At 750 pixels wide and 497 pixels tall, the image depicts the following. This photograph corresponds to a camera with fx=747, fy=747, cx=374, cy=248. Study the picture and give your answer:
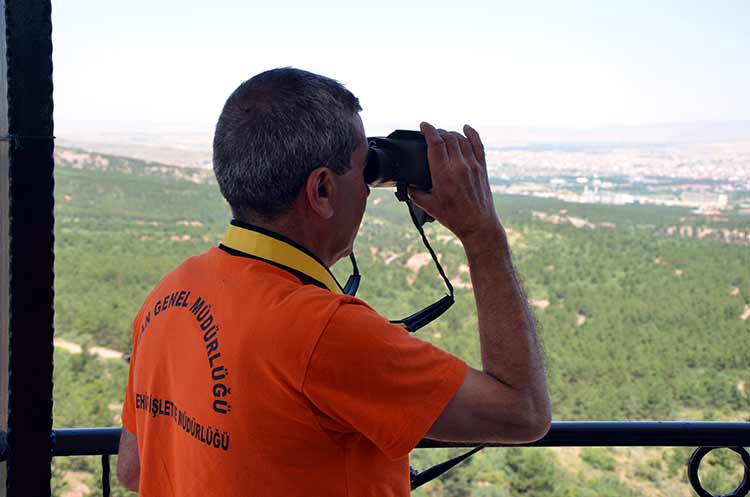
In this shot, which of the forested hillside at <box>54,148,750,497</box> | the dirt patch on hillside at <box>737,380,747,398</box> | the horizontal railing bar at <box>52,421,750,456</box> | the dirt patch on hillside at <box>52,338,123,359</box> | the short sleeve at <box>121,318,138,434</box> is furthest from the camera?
the dirt patch on hillside at <box>737,380,747,398</box>

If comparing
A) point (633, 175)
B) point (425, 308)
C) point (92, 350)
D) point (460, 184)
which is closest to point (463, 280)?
point (425, 308)

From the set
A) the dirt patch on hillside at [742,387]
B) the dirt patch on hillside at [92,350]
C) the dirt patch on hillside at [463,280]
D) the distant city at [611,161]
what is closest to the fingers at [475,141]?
the dirt patch on hillside at [463,280]

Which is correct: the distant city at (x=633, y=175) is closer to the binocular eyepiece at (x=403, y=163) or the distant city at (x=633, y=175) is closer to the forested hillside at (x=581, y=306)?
the forested hillside at (x=581, y=306)

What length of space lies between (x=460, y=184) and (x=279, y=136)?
0.22m

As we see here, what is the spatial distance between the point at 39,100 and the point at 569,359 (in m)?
12.0

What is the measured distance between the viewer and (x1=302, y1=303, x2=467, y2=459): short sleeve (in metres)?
0.71

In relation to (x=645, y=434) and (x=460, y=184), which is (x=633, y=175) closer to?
(x=645, y=434)

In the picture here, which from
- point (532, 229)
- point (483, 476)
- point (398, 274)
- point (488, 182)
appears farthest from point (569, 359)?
point (488, 182)

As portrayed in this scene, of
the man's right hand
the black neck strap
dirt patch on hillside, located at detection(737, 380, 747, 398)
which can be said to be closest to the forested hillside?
dirt patch on hillside, located at detection(737, 380, 747, 398)

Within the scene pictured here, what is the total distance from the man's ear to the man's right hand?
0.14m

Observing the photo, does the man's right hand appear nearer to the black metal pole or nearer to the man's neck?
the man's neck

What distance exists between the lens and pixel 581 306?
1366 centimetres

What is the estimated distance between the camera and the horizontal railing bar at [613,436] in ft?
3.76

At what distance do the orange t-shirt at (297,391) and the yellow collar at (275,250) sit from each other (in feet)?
0.06
